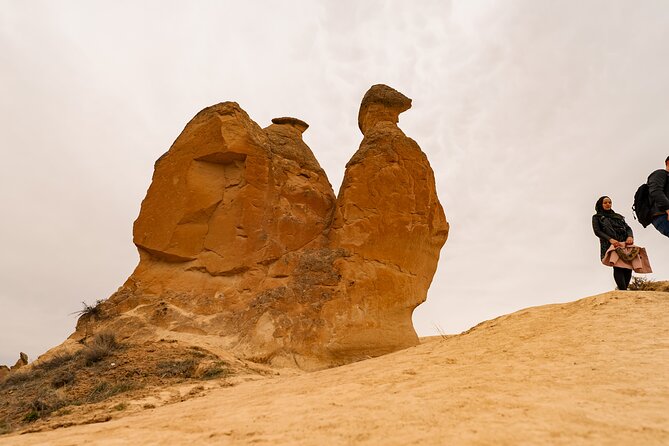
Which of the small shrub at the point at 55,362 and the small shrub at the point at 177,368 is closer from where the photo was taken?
the small shrub at the point at 177,368

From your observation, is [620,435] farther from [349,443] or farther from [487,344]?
[487,344]

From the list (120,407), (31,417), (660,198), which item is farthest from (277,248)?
(660,198)

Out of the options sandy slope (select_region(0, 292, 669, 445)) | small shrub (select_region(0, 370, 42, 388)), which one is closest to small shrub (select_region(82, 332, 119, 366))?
small shrub (select_region(0, 370, 42, 388))

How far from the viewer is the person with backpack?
20.6 ft

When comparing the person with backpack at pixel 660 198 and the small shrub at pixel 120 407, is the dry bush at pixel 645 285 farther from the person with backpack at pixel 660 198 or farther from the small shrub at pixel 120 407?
the small shrub at pixel 120 407

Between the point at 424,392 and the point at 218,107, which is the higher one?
the point at 218,107

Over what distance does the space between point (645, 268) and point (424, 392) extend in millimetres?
4658

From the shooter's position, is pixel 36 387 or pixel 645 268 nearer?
pixel 645 268

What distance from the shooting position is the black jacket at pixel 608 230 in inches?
276

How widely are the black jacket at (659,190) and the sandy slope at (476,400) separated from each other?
1232mm

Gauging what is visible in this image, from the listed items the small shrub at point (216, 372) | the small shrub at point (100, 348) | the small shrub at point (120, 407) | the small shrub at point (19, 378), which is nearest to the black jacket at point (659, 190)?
the small shrub at point (216, 372)

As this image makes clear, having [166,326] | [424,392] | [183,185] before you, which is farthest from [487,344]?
[183,185]

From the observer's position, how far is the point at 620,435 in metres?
2.63

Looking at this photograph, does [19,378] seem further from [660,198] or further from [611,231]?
[660,198]
